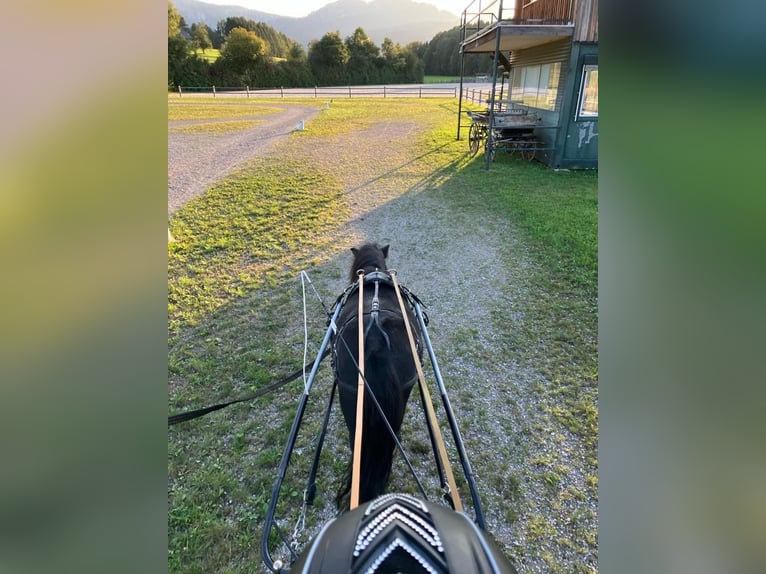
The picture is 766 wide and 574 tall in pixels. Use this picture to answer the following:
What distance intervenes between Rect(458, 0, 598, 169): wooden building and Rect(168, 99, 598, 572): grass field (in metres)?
1.14

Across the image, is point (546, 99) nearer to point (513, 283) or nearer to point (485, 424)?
point (513, 283)

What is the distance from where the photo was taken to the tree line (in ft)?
129

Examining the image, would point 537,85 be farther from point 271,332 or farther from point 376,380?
point 376,380

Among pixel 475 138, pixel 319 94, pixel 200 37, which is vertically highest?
pixel 200 37

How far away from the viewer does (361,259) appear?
134 inches

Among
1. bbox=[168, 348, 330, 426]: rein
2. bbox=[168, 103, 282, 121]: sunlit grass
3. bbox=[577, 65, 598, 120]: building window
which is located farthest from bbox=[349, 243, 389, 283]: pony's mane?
bbox=[168, 103, 282, 121]: sunlit grass

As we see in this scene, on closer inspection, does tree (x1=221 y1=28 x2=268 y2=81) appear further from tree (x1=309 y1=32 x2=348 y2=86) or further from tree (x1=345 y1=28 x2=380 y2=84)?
tree (x1=345 y1=28 x2=380 y2=84)

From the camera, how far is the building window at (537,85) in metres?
10.7

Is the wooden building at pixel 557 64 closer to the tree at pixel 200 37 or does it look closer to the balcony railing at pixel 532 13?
the balcony railing at pixel 532 13

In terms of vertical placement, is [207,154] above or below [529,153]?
below

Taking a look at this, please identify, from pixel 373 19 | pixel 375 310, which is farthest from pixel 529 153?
pixel 373 19

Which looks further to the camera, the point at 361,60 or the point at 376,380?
the point at 361,60

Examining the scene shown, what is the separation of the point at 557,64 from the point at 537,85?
1.65 m

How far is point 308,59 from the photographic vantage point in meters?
46.0
